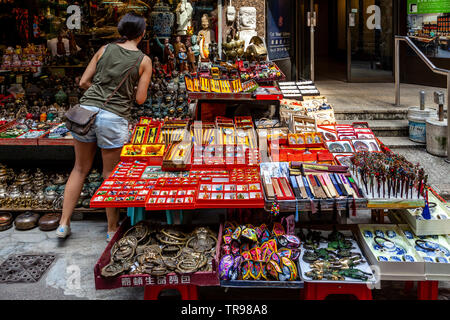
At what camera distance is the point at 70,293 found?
365 cm

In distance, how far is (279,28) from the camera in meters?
8.51

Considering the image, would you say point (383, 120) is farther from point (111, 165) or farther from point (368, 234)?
point (111, 165)

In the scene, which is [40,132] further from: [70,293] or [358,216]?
[358,216]

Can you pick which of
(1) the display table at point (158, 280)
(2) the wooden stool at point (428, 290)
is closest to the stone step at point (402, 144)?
(2) the wooden stool at point (428, 290)

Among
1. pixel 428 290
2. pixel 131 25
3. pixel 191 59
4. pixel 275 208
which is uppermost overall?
pixel 131 25

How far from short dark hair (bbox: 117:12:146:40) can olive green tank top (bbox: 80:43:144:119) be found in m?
0.14

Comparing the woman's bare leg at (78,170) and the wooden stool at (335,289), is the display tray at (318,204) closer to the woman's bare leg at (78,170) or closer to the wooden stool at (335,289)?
the wooden stool at (335,289)

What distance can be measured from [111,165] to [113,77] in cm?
81

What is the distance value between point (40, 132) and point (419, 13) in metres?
6.82

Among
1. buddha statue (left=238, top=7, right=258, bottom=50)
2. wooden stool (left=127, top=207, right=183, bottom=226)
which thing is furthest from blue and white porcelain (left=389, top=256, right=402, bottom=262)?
buddha statue (left=238, top=7, right=258, bottom=50)

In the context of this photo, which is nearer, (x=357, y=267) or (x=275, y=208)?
(x=357, y=267)

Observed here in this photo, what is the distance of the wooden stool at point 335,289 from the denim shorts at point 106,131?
209 centimetres

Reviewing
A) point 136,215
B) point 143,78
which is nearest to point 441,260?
point 136,215
